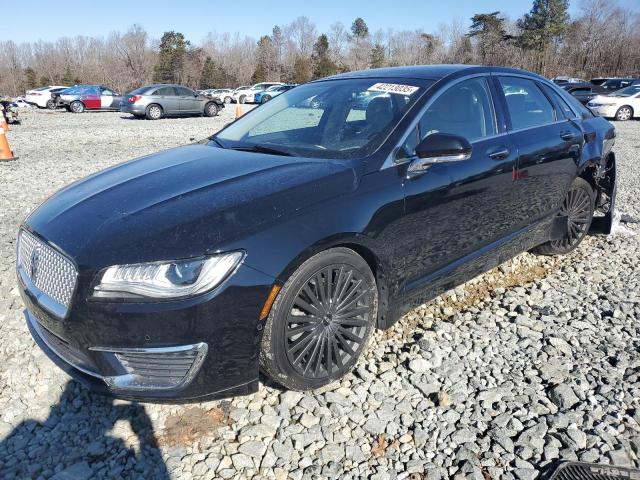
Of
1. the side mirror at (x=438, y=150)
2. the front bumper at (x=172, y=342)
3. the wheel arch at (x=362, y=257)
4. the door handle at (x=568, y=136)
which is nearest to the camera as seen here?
the front bumper at (x=172, y=342)

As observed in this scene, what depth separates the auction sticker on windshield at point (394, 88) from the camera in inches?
125

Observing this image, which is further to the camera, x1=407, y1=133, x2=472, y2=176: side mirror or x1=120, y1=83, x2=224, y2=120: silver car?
x1=120, y1=83, x2=224, y2=120: silver car

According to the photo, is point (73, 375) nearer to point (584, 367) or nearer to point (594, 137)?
point (584, 367)

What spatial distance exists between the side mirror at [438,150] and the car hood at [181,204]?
44 cm

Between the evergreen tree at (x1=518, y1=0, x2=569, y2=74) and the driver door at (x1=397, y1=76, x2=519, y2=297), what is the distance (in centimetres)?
6090

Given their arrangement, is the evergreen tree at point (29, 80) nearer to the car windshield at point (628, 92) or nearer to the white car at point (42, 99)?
the white car at point (42, 99)

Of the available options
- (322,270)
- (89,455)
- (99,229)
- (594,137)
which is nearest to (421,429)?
(322,270)

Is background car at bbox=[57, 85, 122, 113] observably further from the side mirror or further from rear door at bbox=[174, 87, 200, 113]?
the side mirror

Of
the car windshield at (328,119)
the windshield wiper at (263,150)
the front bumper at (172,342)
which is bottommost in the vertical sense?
the front bumper at (172,342)

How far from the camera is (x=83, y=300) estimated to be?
210cm

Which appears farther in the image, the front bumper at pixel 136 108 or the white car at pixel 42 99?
the white car at pixel 42 99

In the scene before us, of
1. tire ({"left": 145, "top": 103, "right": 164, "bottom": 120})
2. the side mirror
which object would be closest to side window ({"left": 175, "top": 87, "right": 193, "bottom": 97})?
tire ({"left": 145, "top": 103, "right": 164, "bottom": 120})

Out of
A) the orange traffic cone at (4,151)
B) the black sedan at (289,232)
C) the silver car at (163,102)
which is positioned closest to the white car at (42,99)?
the silver car at (163,102)

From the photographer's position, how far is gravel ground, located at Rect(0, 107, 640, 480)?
7.28 feet
